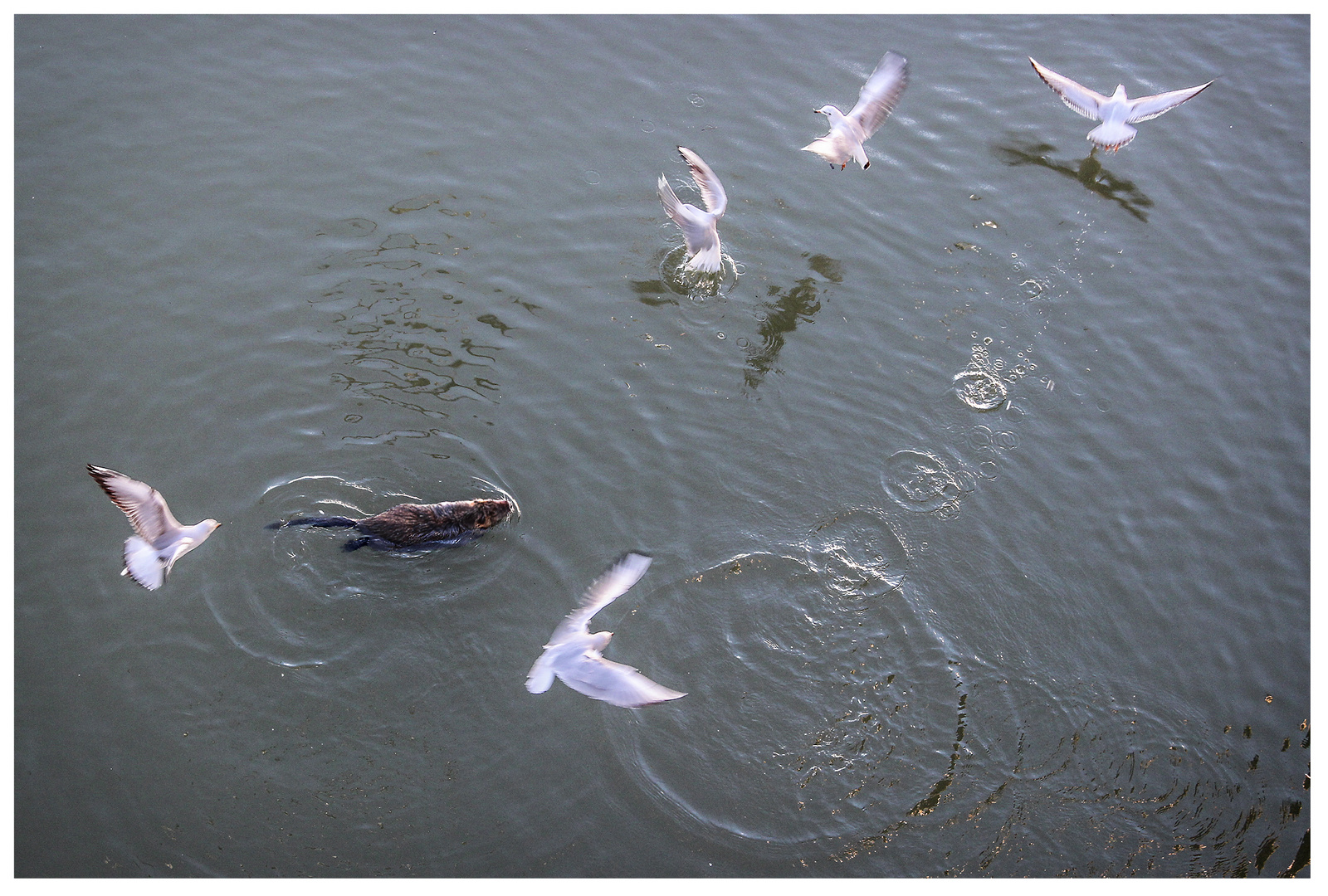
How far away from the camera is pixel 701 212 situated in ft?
27.0

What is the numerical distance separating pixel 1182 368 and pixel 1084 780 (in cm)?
429

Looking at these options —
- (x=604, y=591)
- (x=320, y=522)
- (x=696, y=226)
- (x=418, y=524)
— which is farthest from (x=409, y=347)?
(x=604, y=591)

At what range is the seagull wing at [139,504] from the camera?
5.49m

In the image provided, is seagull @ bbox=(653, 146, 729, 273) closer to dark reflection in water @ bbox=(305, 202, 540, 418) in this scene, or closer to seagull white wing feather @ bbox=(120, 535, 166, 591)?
dark reflection in water @ bbox=(305, 202, 540, 418)

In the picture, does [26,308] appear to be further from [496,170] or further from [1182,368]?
[1182,368]

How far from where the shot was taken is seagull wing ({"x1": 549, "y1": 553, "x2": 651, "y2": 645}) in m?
5.68

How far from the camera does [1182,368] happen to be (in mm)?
8797

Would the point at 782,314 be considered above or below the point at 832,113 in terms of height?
below

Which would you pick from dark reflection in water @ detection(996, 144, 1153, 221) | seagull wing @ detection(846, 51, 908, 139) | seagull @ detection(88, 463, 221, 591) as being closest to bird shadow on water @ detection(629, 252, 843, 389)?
seagull wing @ detection(846, 51, 908, 139)

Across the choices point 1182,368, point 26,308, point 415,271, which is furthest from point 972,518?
point 26,308

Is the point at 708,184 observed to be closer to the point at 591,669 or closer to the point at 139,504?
the point at 591,669

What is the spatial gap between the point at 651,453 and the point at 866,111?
414 centimetres

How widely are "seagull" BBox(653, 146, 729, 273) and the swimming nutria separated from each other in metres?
3.00

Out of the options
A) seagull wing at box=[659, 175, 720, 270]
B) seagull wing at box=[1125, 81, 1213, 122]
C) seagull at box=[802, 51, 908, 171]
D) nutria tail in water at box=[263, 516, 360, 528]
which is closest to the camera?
nutria tail in water at box=[263, 516, 360, 528]
